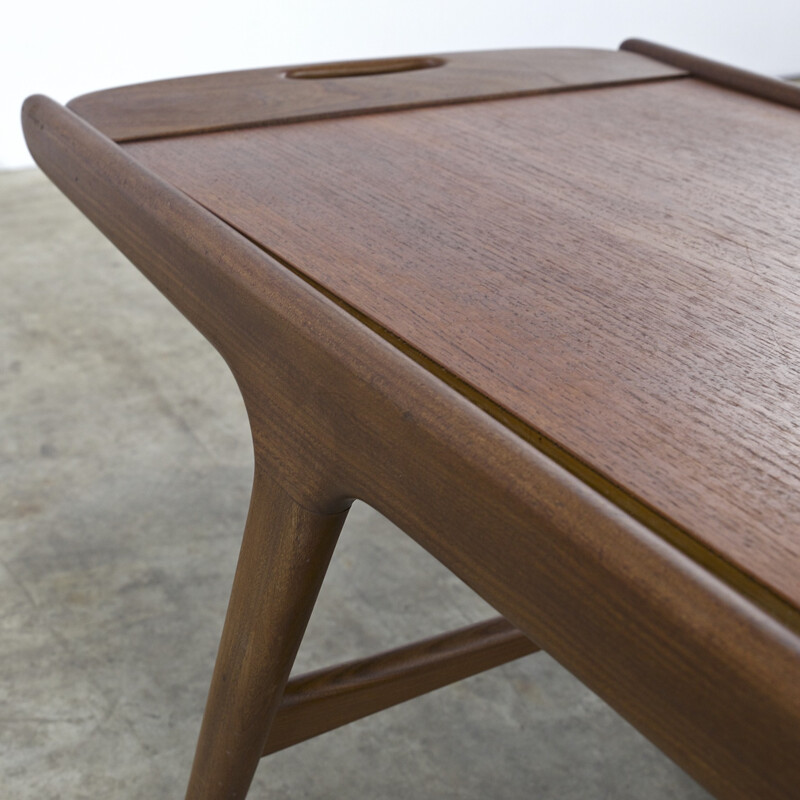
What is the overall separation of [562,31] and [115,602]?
9.60 ft

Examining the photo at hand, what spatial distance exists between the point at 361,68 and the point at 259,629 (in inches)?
25.4

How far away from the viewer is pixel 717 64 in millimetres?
1149

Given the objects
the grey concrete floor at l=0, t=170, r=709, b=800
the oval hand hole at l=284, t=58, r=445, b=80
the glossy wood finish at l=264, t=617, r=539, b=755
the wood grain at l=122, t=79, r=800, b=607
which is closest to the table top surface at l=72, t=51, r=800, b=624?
the wood grain at l=122, t=79, r=800, b=607

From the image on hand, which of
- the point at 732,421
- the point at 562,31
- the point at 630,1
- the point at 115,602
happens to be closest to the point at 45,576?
the point at 115,602

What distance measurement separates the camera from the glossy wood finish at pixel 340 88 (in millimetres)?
891

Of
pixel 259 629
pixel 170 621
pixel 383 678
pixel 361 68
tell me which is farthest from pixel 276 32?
pixel 259 629

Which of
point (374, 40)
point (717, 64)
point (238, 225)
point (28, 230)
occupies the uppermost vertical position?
point (717, 64)

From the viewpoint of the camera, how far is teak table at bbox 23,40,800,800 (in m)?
Answer: 0.39

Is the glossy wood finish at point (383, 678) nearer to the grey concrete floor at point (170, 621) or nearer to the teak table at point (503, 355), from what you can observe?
the teak table at point (503, 355)

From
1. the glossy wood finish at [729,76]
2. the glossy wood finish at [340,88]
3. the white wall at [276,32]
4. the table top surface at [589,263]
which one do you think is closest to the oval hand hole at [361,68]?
the glossy wood finish at [340,88]

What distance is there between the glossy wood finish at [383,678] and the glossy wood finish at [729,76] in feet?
2.01

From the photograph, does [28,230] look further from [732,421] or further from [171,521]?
[732,421]

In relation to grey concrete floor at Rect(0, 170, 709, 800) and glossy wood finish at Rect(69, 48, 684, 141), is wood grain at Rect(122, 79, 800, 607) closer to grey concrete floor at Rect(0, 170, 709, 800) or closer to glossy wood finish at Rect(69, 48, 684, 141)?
glossy wood finish at Rect(69, 48, 684, 141)

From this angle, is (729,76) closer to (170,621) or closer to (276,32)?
(170,621)
